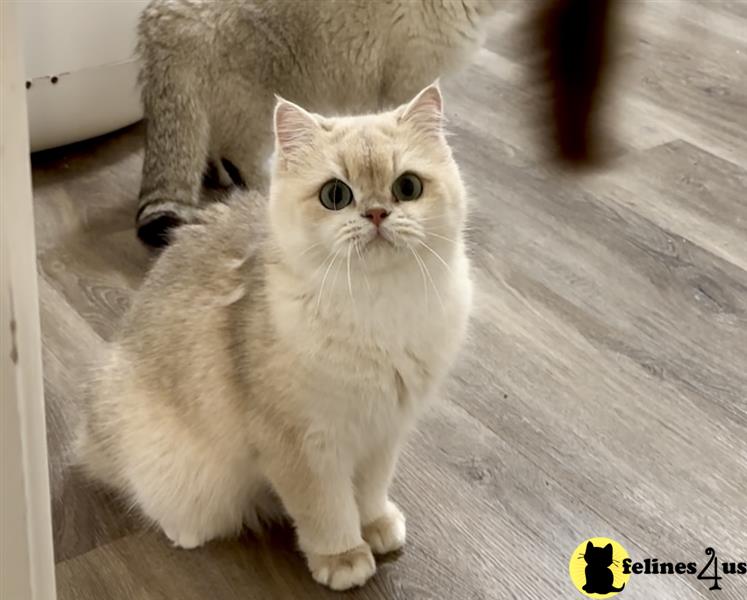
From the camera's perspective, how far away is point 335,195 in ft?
3.82

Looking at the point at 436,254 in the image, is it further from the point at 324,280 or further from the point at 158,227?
the point at 158,227

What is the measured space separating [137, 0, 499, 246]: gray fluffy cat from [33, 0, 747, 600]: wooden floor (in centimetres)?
20

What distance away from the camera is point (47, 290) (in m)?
1.94

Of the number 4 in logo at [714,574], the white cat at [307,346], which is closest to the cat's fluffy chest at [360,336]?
the white cat at [307,346]

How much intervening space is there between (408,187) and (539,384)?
26.4 inches

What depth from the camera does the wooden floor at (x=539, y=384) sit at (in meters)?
1.39

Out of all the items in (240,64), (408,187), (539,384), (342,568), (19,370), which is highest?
(19,370)

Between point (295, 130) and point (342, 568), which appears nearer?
point (295, 130)

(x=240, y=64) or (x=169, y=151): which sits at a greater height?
(x=240, y=64)

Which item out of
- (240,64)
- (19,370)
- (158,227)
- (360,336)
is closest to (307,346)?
Result: (360,336)

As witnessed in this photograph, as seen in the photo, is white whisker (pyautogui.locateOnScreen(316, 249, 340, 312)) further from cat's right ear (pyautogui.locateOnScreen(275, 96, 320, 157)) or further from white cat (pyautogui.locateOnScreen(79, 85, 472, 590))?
cat's right ear (pyautogui.locateOnScreen(275, 96, 320, 157))

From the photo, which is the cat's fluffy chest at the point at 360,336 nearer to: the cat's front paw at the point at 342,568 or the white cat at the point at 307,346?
the white cat at the point at 307,346

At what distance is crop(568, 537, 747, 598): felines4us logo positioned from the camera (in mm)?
1354

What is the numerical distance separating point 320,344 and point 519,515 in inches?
19.5
